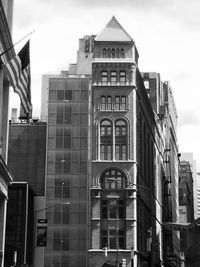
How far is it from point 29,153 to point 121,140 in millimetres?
14742

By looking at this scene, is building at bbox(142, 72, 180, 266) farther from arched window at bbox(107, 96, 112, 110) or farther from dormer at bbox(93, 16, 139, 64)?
dormer at bbox(93, 16, 139, 64)

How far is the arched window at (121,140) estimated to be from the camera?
95625 millimetres

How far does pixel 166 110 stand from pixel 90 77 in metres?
70.4

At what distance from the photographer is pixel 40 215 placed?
307 feet

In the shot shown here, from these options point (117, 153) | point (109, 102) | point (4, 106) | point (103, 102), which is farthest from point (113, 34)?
point (4, 106)

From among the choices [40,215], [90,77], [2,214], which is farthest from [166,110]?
[2,214]

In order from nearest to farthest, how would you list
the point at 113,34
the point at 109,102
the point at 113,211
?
the point at 113,211 → the point at 109,102 → the point at 113,34

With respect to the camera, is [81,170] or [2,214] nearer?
[2,214]

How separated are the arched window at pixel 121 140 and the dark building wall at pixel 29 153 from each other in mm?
11461

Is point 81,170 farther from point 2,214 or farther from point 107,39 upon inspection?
point 2,214

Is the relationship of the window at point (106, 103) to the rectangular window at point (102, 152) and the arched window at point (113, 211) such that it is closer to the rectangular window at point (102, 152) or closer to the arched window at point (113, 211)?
the rectangular window at point (102, 152)

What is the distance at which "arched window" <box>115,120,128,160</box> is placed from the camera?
314ft

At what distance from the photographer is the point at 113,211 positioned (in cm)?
9325

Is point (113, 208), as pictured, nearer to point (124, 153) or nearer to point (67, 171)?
point (124, 153)
